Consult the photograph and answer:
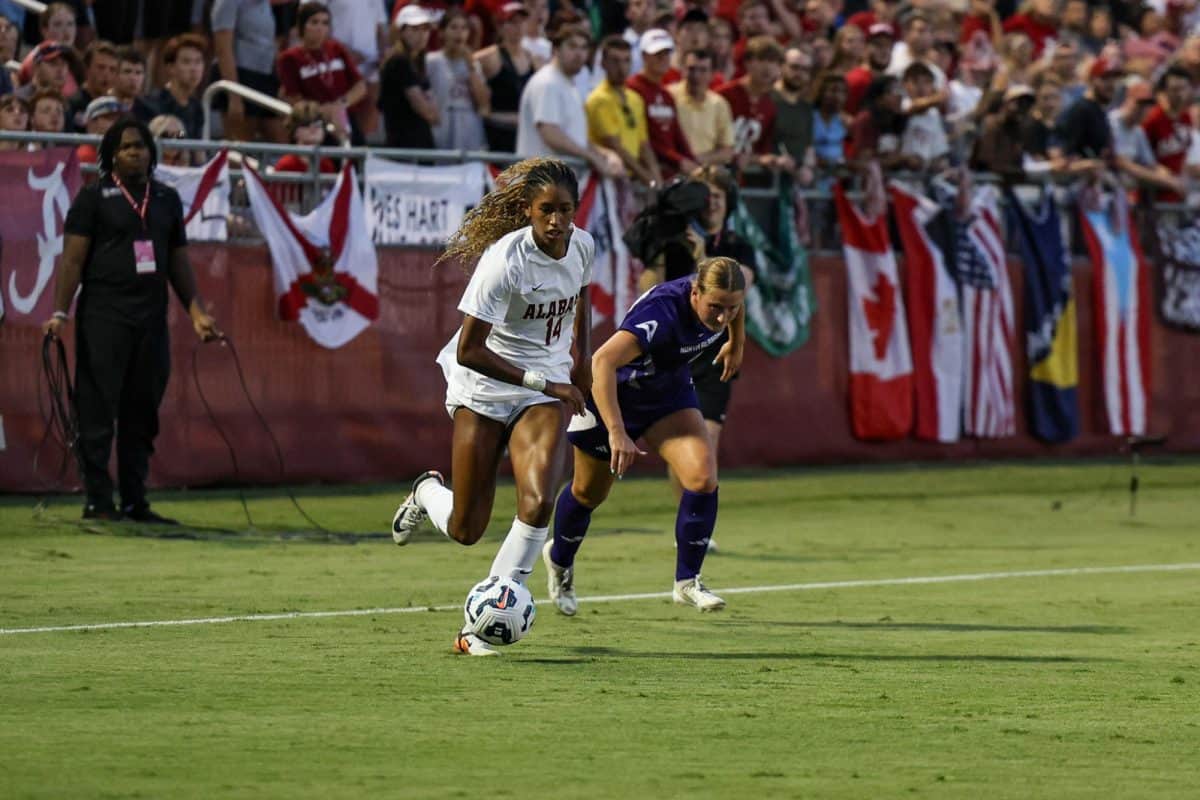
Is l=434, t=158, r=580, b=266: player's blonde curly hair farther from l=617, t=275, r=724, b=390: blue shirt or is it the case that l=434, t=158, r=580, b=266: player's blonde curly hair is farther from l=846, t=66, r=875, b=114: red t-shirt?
l=846, t=66, r=875, b=114: red t-shirt

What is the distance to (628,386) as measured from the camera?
1154 cm

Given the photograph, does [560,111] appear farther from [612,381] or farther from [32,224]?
[612,381]

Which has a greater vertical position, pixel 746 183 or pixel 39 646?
pixel 746 183

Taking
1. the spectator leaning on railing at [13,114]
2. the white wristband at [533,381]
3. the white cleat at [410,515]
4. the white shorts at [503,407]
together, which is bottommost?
the white cleat at [410,515]

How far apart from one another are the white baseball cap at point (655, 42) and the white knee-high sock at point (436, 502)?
9409mm

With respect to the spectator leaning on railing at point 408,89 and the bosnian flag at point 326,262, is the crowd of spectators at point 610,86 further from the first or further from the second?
the bosnian flag at point 326,262

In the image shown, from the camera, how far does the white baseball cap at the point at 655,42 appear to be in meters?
19.9

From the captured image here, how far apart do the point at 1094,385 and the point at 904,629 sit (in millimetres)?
12641

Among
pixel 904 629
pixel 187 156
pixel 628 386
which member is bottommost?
pixel 904 629

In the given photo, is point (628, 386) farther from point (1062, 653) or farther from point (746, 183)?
point (746, 183)

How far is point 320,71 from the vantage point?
19266 millimetres

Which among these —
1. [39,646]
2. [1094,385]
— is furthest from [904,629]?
[1094,385]

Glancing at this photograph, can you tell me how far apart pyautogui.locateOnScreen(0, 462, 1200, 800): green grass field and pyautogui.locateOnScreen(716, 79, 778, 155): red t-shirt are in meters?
4.65

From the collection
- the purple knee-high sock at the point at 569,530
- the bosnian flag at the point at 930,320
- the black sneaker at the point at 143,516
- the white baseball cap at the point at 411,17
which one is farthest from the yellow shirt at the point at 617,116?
the purple knee-high sock at the point at 569,530
